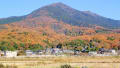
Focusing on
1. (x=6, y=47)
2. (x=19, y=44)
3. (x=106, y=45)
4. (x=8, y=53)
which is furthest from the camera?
(x=106, y=45)

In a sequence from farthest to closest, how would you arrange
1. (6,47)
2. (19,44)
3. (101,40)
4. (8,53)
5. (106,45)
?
(101,40) → (106,45) → (19,44) → (6,47) → (8,53)

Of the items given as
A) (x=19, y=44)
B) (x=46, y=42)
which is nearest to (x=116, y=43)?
(x=46, y=42)

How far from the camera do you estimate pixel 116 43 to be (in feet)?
463

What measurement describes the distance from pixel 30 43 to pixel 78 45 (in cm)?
2087

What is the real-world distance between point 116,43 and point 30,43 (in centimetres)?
4021

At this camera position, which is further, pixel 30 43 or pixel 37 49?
pixel 30 43

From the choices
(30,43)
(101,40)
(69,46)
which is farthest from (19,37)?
(101,40)

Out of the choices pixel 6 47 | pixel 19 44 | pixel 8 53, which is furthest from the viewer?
pixel 19 44

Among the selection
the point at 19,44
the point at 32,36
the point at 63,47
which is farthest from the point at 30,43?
the point at 32,36

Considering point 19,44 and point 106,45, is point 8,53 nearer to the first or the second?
point 19,44

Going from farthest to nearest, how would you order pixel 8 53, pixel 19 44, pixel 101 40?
pixel 101 40, pixel 19 44, pixel 8 53

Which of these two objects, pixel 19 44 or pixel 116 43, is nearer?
pixel 19 44

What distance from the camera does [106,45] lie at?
13925 cm

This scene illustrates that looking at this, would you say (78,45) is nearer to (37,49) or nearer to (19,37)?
(37,49)
